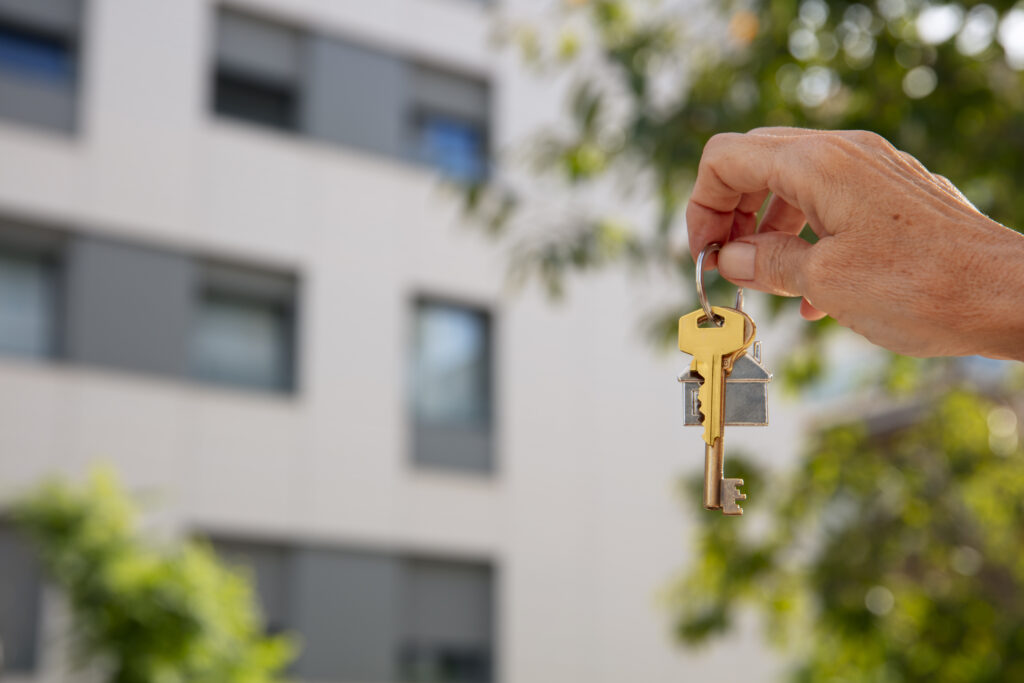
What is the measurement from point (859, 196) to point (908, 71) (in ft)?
12.7

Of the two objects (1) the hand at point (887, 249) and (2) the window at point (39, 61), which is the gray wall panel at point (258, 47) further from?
(1) the hand at point (887, 249)

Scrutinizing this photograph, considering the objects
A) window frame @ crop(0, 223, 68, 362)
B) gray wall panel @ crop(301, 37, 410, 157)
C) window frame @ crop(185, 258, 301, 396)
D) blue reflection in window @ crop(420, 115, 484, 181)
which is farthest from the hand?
blue reflection in window @ crop(420, 115, 484, 181)

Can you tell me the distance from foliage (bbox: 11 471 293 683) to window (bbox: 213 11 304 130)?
19.3 feet

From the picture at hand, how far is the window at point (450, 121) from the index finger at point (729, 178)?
527 inches

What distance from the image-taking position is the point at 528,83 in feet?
50.5

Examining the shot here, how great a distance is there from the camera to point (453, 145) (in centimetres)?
1511

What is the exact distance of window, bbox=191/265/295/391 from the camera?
42.2ft

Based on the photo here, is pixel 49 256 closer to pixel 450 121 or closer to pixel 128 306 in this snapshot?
pixel 128 306

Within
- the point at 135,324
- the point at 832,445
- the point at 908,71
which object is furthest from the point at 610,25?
the point at 135,324

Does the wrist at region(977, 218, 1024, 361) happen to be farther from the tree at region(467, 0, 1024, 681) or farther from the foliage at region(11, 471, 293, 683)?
the foliage at region(11, 471, 293, 683)

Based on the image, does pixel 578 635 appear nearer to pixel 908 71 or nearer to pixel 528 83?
pixel 528 83

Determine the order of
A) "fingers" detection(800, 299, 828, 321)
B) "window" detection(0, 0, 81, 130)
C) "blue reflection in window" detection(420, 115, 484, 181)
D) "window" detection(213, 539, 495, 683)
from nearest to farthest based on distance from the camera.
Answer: "fingers" detection(800, 299, 828, 321) → "window" detection(0, 0, 81, 130) → "window" detection(213, 539, 495, 683) → "blue reflection in window" detection(420, 115, 484, 181)

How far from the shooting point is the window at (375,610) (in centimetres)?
1257

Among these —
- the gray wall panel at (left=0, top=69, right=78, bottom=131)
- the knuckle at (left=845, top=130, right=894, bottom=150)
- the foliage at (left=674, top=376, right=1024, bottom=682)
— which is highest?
the gray wall panel at (left=0, top=69, right=78, bottom=131)
